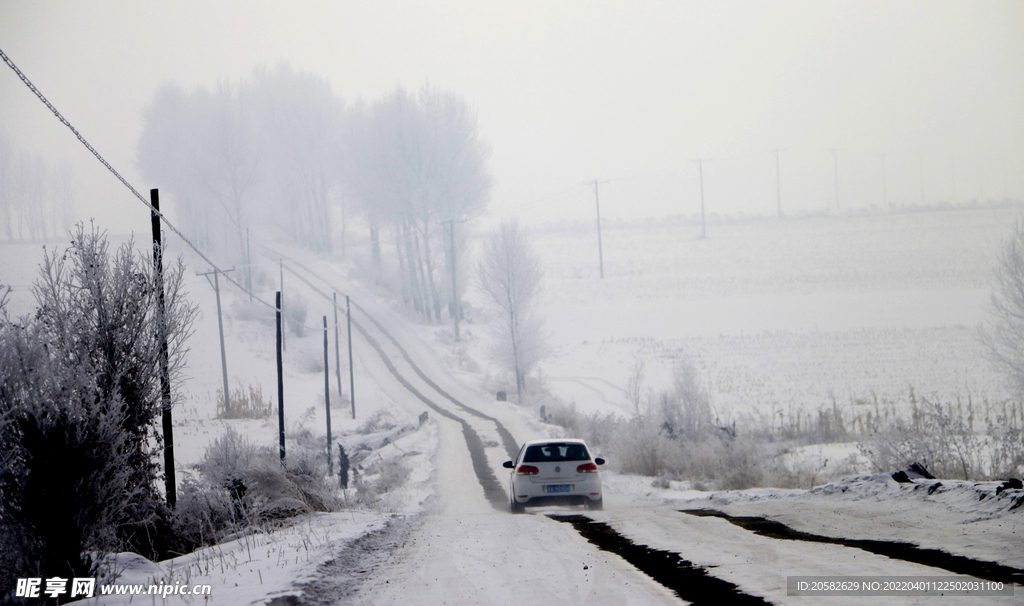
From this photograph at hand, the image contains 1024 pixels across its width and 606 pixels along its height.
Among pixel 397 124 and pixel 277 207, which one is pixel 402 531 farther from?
pixel 277 207

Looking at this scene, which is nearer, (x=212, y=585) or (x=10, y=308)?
(x=212, y=585)

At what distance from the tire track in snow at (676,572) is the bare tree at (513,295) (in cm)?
3752

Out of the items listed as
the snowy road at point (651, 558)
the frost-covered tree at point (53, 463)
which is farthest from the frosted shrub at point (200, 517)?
the frost-covered tree at point (53, 463)

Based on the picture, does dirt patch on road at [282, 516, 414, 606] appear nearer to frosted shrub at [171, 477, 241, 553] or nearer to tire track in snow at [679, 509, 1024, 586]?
frosted shrub at [171, 477, 241, 553]

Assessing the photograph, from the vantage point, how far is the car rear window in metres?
14.5

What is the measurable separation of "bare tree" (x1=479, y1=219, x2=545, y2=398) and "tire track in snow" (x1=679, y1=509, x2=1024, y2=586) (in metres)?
37.3

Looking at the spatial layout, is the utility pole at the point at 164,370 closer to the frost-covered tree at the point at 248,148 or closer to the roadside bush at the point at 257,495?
the roadside bush at the point at 257,495

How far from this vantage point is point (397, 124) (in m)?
63.9

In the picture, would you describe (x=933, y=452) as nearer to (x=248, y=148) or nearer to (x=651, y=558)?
(x=651, y=558)

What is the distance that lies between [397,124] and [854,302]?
41.2 meters

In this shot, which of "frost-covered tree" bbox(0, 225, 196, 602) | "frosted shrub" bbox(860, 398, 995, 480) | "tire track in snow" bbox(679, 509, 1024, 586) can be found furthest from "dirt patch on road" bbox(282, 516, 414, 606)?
"frosted shrub" bbox(860, 398, 995, 480)

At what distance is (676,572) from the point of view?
21.7ft

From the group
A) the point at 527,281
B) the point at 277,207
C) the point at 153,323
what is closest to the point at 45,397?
the point at 153,323

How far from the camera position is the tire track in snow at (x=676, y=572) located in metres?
5.57
